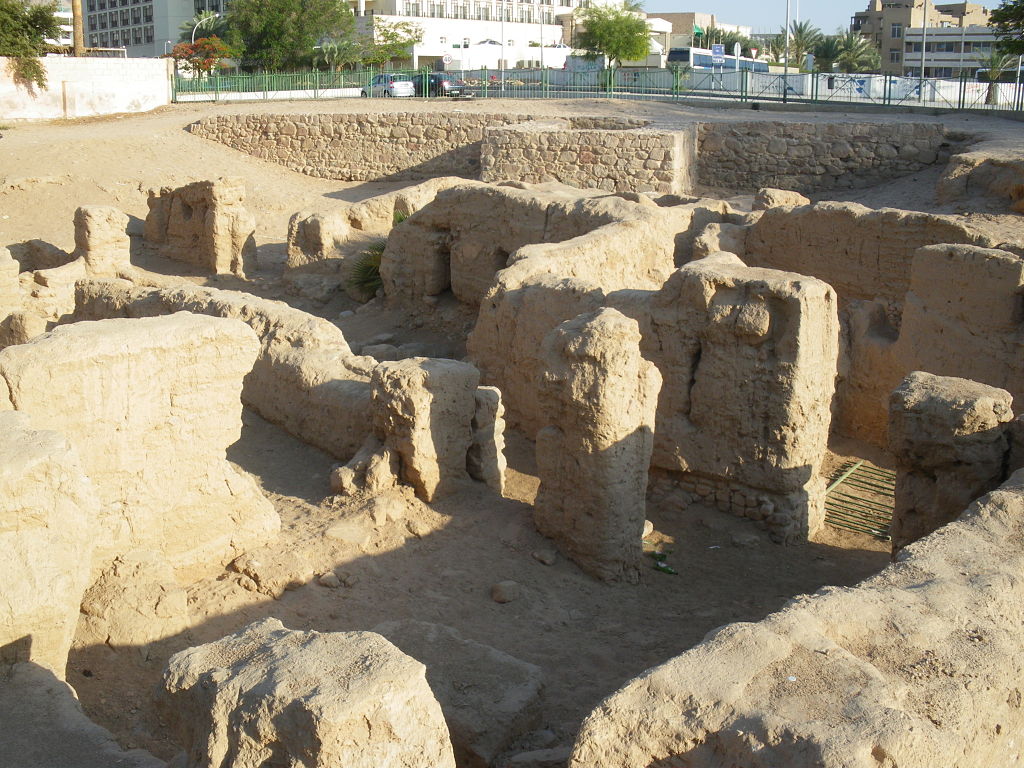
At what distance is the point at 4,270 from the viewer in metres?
10.8

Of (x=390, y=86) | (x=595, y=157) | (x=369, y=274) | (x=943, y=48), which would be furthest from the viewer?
(x=943, y=48)

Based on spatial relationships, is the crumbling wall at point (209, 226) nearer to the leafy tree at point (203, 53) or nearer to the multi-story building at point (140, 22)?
the leafy tree at point (203, 53)

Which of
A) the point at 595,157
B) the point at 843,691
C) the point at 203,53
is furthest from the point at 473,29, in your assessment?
the point at 843,691

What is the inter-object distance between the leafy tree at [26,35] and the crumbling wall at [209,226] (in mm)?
13347

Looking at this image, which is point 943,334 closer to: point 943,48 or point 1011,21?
point 1011,21

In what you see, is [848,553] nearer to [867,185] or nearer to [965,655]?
[965,655]

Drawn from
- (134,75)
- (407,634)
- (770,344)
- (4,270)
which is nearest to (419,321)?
(4,270)

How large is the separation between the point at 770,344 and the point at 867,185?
12640 millimetres

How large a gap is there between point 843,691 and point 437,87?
1168 inches

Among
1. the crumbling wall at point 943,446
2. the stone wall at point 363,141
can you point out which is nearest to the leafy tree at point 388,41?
the stone wall at point 363,141

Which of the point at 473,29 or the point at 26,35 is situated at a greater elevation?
the point at 473,29

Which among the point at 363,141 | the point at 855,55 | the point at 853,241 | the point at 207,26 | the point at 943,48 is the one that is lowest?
the point at 853,241

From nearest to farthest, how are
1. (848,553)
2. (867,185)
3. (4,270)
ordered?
(848,553)
(4,270)
(867,185)

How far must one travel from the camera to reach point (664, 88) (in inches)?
1109
